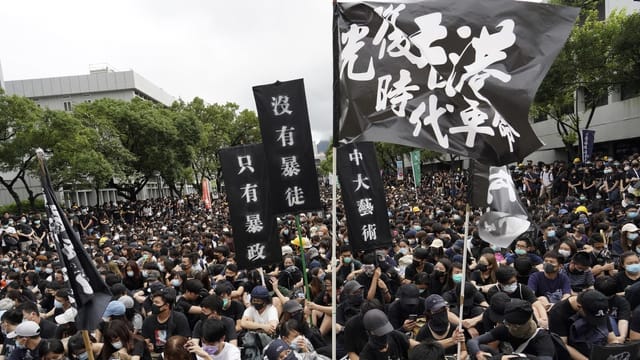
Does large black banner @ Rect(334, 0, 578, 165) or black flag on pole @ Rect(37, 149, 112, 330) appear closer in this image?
large black banner @ Rect(334, 0, 578, 165)

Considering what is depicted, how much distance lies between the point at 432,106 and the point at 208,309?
3340mm

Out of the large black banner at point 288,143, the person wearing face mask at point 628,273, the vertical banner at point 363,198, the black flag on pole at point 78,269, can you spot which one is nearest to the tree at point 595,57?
the vertical banner at point 363,198

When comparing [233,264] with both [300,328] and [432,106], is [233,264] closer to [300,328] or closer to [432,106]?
[300,328]

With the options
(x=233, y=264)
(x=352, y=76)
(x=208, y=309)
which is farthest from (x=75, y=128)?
(x=352, y=76)

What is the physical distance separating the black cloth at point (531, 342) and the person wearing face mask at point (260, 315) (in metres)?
2.29

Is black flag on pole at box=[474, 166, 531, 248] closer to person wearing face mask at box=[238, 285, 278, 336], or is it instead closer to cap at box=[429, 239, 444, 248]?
cap at box=[429, 239, 444, 248]

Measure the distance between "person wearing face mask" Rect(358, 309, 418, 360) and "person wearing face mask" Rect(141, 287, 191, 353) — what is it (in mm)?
2223

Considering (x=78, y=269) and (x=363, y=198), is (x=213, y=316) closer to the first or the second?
(x=78, y=269)

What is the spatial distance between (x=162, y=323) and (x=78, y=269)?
164 centimetres

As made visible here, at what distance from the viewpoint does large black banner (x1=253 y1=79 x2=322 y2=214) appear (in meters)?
5.45

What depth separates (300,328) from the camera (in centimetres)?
449

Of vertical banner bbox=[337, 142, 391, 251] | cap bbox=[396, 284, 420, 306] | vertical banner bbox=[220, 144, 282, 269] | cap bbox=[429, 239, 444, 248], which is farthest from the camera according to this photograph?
cap bbox=[429, 239, 444, 248]

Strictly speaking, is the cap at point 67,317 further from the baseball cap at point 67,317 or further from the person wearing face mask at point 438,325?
the person wearing face mask at point 438,325

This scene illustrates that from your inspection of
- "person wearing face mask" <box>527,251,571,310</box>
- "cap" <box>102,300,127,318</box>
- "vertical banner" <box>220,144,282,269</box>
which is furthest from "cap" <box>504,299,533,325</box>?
"cap" <box>102,300,127,318</box>
